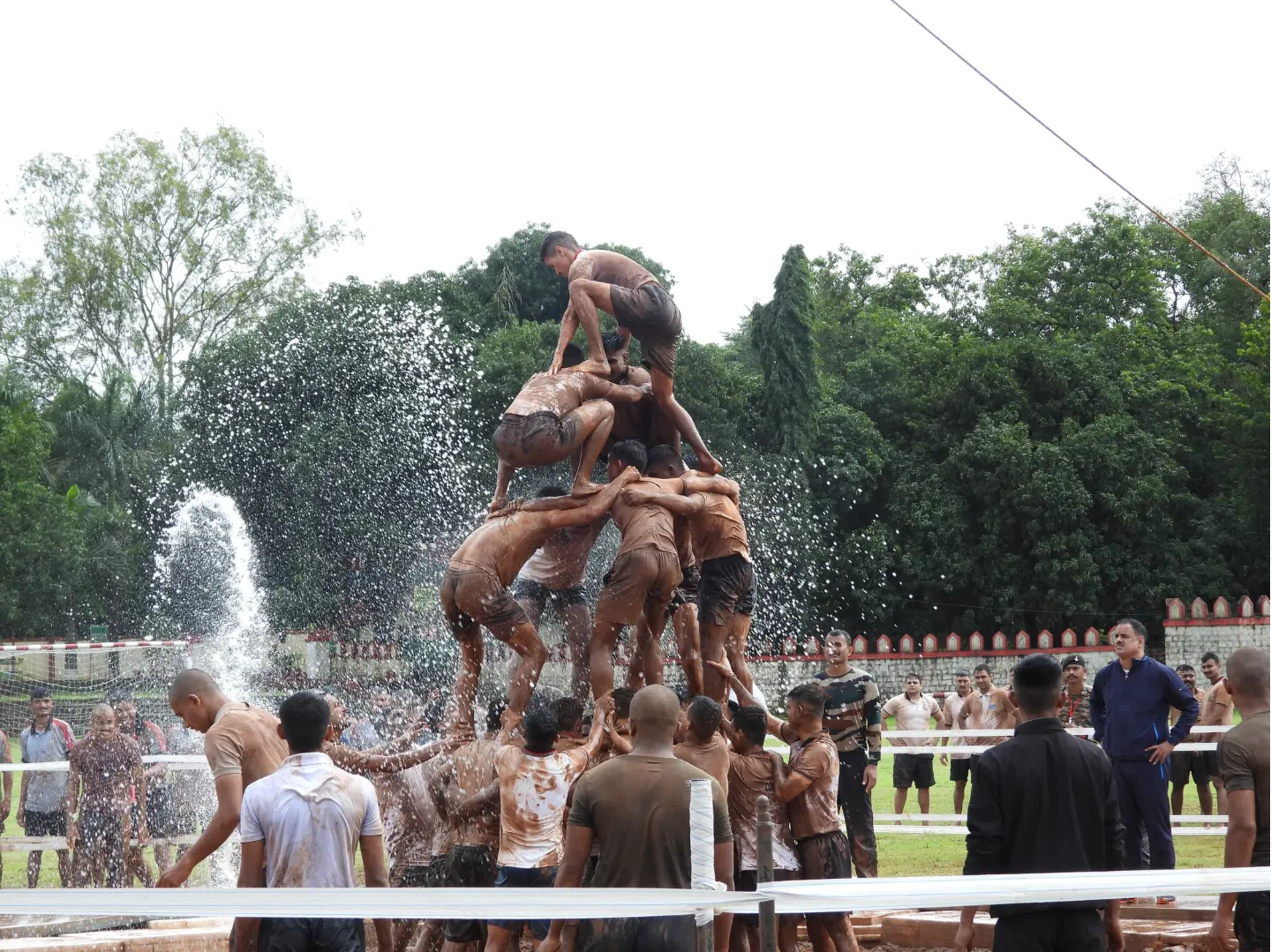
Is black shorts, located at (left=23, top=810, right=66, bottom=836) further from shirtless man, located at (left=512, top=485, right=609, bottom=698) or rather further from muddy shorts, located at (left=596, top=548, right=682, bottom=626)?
muddy shorts, located at (left=596, top=548, right=682, bottom=626)

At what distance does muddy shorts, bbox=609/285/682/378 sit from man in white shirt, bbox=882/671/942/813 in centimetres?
588

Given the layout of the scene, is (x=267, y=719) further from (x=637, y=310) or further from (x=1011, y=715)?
(x=1011, y=715)

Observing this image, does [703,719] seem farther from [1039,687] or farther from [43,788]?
[43,788]

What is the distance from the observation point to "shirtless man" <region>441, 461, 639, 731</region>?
8.73 meters

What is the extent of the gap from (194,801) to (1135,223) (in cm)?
4132

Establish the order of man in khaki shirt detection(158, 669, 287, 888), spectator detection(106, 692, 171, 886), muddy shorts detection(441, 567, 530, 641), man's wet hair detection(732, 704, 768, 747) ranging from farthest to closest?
1. spectator detection(106, 692, 171, 886)
2. muddy shorts detection(441, 567, 530, 641)
3. man's wet hair detection(732, 704, 768, 747)
4. man in khaki shirt detection(158, 669, 287, 888)

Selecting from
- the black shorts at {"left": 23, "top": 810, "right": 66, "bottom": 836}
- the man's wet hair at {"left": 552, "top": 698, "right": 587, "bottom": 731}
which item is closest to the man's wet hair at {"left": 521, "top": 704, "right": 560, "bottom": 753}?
the man's wet hair at {"left": 552, "top": 698, "right": 587, "bottom": 731}

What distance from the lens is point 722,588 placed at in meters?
9.36

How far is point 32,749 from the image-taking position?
1281 cm

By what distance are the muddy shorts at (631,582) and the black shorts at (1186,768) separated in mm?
7458

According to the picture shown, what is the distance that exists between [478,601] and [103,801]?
3.86m

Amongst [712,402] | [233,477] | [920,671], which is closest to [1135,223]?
[712,402]

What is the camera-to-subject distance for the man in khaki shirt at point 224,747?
548 centimetres

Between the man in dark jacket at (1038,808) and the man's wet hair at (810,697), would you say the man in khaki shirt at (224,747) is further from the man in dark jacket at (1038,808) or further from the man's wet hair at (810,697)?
the man in dark jacket at (1038,808)
